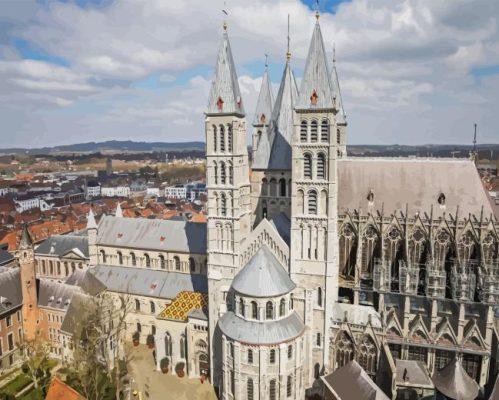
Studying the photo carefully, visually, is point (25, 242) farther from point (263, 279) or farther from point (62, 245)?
point (263, 279)

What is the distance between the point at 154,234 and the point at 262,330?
1170 inches

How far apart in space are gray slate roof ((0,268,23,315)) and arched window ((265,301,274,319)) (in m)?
38.8

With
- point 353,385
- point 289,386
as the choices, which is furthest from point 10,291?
point 353,385

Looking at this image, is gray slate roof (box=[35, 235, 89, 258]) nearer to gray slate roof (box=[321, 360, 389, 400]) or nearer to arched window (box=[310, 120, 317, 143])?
arched window (box=[310, 120, 317, 143])

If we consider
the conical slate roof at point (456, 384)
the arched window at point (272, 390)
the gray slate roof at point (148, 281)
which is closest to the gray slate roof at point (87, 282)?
the gray slate roof at point (148, 281)

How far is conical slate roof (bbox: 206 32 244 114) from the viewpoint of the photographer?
156 feet

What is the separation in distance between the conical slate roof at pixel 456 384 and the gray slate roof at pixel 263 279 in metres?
17.2

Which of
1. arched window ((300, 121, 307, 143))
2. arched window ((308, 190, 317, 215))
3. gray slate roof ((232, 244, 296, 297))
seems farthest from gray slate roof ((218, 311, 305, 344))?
arched window ((300, 121, 307, 143))

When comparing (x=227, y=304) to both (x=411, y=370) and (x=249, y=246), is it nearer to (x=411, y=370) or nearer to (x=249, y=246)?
(x=249, y=246)

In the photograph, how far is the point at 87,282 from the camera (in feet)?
206

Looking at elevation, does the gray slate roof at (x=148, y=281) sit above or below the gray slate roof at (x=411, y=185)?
below

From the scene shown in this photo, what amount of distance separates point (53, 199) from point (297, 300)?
162514 mm

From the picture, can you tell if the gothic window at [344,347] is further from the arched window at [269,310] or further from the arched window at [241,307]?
the arched window at [241,307]

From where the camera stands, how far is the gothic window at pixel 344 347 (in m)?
48.0
